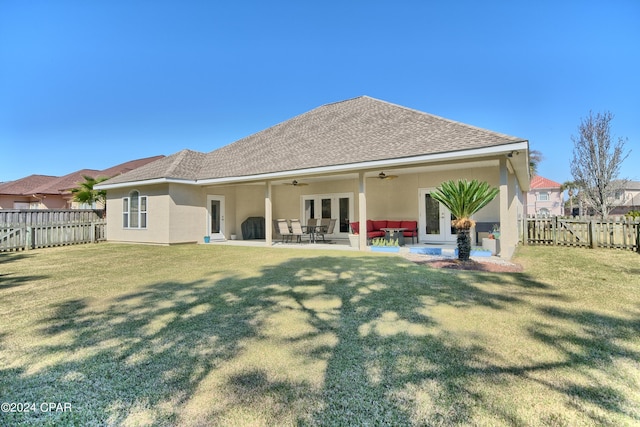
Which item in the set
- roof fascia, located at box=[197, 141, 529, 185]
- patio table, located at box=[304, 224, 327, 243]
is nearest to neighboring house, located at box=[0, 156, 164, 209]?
roof fascia, located at box=[197, 141, 529, 185]

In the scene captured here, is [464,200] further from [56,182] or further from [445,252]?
[56,182]

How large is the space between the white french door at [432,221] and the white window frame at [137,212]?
43.6ft

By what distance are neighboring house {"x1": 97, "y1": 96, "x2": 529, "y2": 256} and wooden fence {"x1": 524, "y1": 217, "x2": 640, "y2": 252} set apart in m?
0.96

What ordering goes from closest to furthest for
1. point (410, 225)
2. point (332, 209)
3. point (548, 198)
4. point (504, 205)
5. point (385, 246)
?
point (504, 205)
point (385, 246)
point (410, 225)
point (332, 209)
point (548, 198)

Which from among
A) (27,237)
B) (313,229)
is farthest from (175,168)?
(313,229)

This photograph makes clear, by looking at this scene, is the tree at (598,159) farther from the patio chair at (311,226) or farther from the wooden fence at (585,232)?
the patio chair at (311,226)

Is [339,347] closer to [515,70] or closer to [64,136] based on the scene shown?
[515,70]

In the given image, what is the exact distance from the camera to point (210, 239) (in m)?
16.0

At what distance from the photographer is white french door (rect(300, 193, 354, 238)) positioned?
15.7 m

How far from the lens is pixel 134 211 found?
1563cm

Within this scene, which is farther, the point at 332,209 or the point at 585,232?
the point at 332,209

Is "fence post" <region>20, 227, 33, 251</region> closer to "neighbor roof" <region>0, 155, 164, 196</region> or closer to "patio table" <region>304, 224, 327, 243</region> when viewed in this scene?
"patio table" <region>304, 224, 327, 243</region>

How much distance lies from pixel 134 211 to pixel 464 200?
50.5ft

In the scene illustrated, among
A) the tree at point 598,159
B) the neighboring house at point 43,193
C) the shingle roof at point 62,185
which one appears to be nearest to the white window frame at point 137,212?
the neighboring house at point 43,193
